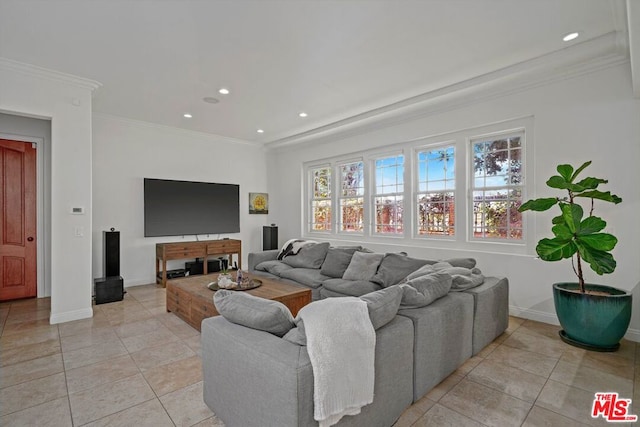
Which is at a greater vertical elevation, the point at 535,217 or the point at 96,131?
the point at 96,131

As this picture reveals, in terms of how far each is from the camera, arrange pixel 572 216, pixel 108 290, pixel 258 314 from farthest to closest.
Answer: pixel 108 290 → pixel 572 216 → pixel 258 314

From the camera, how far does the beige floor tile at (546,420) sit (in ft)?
6.22

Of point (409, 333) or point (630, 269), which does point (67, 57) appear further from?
point (630, 269)

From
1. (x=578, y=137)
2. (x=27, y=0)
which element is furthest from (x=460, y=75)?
(x=27, y=0)

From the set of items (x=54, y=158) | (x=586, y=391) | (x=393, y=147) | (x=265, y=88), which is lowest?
(x=586, y=391)

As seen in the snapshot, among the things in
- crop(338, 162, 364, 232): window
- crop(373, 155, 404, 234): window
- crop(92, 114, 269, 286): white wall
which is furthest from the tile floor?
crop(338, 162, 364, 232): window

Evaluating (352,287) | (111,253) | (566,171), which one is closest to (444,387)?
(352,287)

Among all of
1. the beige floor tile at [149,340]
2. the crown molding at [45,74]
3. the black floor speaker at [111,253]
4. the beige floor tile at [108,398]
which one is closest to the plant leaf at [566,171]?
the beige floor tile at [108,398]

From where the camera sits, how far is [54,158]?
11.9ft

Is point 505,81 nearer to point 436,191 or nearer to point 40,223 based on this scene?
point 436,191

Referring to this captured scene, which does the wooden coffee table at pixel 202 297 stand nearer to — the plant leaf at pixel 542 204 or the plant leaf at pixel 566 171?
the plant leaf at pixel 542 204

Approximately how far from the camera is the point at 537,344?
3.01 m

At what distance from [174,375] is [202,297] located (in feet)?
2.88

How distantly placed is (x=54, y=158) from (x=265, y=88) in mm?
2582
